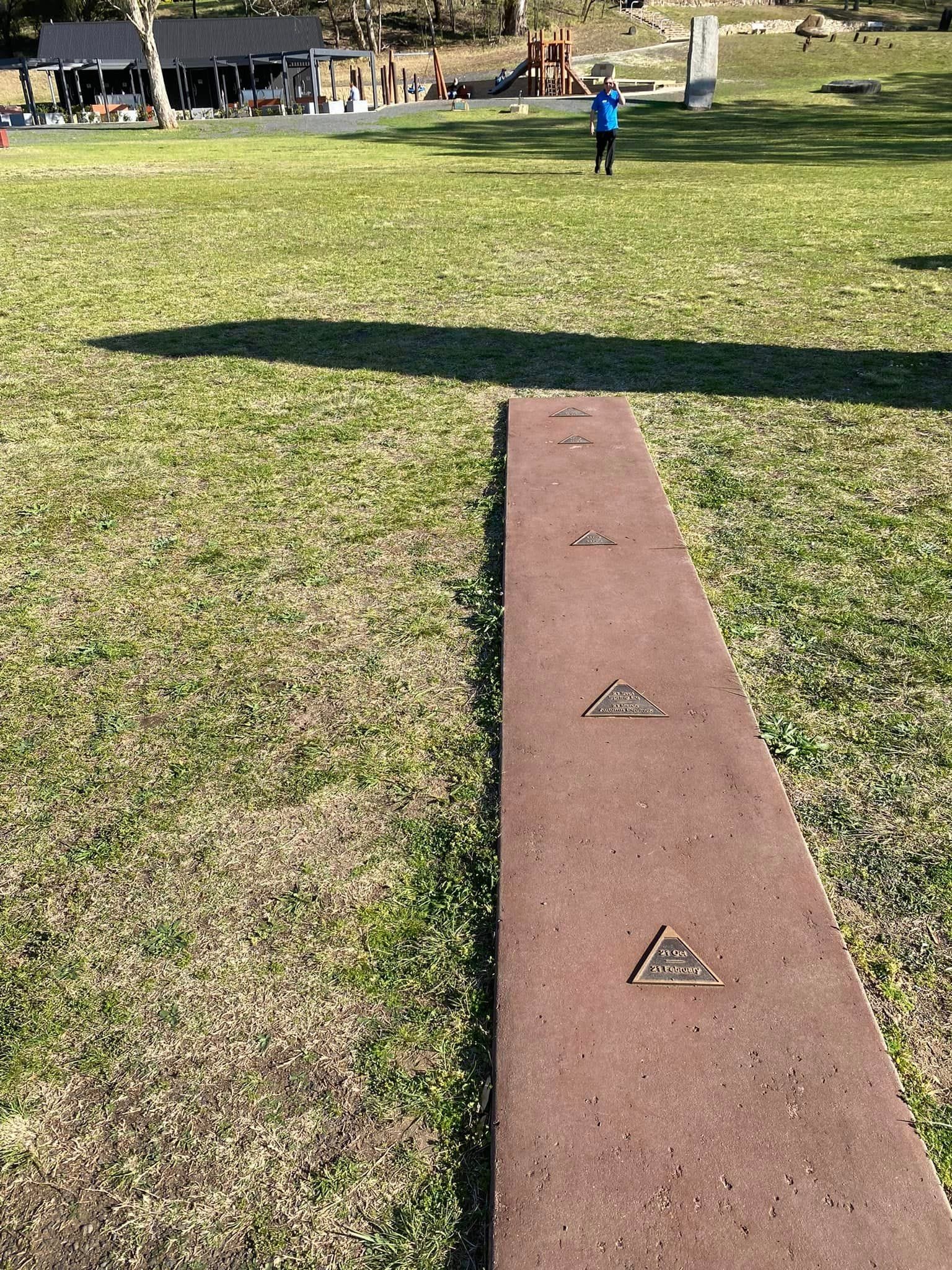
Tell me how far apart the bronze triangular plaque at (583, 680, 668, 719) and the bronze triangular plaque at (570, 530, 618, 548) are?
48.7 inches

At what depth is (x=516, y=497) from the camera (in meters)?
4.97

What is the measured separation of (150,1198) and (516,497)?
146 inches

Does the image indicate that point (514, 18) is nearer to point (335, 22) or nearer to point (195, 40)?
point (335, 22)

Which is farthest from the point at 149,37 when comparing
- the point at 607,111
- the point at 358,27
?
the point at 358,27

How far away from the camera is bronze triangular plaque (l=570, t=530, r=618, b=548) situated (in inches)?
176

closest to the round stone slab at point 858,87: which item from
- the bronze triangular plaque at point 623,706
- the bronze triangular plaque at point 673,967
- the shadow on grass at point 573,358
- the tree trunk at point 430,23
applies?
the shadow on grass at point 573,358

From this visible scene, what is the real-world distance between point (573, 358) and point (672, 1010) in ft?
19.5

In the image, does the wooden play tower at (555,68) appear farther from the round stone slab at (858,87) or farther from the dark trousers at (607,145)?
the dark trousers at (607,145)

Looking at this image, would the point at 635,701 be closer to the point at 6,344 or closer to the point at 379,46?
the point at 6,344

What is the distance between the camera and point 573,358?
736cm

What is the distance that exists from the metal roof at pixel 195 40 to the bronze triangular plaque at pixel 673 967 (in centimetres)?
5600

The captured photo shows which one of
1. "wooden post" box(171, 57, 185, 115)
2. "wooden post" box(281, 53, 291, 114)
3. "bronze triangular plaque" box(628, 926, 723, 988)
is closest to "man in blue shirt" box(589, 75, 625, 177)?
"bronze triangular plaque" box(628, 926, 723, 988)

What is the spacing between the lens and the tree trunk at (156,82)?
35.3 m

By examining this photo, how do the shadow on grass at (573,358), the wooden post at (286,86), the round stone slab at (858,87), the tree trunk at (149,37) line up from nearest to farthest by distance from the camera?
the shadow on grass at (573,358)
the tree trunk at (149,37)
the round stone slab at (858,87)
the wooden post at (286,86)
